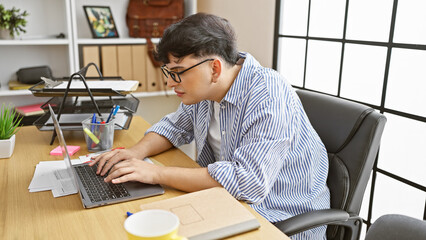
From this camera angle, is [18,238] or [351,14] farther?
[351,14]

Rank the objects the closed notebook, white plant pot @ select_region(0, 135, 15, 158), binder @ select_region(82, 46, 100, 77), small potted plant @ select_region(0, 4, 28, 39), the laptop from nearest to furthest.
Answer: the closed notebook → the laptop → white plant pot @ select_region(0, 135, 15, 158) → small potted plant @ select_region(0, 4, 28, 39) → binder @ select_region(82, 46, 100, 77)

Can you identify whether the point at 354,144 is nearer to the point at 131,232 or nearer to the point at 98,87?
the point at 131,232

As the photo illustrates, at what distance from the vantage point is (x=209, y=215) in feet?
2.95

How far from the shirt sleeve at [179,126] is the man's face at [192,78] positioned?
277 mm

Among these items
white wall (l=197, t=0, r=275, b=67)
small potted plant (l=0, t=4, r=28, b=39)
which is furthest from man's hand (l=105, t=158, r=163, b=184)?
small potted plant (l=0, t=4, r=28, b=39)

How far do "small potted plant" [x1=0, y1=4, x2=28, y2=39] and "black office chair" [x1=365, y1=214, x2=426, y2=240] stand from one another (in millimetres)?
2373

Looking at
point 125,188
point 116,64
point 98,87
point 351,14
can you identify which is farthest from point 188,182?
point 116,64

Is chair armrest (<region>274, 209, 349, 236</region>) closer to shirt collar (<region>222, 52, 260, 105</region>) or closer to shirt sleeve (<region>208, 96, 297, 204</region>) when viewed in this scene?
shirt sleeve (<region>208, 96, 297, 204</region>)

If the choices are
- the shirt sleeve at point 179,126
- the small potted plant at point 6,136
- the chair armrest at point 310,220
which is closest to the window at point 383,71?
the chair armrest at point 310,220

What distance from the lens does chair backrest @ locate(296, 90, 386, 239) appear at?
1.20 meters

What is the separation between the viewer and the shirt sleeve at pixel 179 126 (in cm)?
153

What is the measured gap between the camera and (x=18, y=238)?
884 millimetres

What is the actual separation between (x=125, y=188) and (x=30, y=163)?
0.46 m

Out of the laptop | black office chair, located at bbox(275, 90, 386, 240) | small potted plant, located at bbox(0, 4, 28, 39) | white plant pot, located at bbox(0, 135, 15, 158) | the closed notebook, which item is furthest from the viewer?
small potted plant, located at bbox(0, 4, 28, 39)
